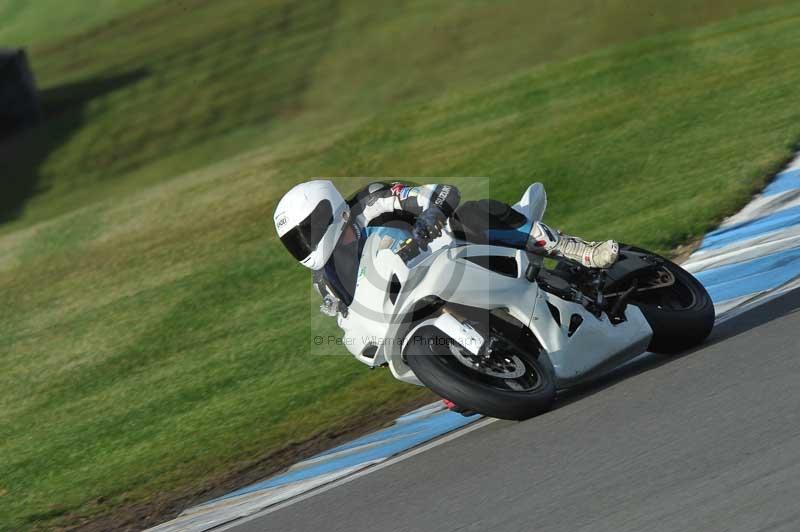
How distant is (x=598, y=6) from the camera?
22.4 m

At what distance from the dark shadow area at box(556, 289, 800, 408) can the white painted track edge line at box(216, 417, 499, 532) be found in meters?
0.51

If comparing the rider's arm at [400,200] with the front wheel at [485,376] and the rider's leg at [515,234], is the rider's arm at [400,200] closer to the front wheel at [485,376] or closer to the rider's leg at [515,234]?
the rider's leg at [515,234]

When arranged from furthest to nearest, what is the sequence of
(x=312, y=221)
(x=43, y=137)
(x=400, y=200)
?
(x=43, y=137) → (x=400, y=200) → (x=312, y=221)

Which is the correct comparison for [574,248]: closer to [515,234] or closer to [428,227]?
[515,234]

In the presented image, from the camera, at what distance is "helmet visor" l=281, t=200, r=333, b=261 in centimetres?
592

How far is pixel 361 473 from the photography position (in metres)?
5.82

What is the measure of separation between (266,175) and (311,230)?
10679mm

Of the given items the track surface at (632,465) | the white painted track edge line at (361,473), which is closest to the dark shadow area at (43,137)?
the white painted track edge line at (361,473)

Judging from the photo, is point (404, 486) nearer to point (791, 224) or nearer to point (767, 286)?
point (767, 286)

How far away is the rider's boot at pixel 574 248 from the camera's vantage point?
609cm

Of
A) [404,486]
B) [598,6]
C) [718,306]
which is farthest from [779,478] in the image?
[598,6]

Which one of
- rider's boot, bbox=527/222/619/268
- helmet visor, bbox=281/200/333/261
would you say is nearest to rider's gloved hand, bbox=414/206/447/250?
helmet visor, bbox=281/200/333/261

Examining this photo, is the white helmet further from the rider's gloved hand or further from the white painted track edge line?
the white painted track edge line

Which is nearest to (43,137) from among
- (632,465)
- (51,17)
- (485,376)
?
(51,17)
